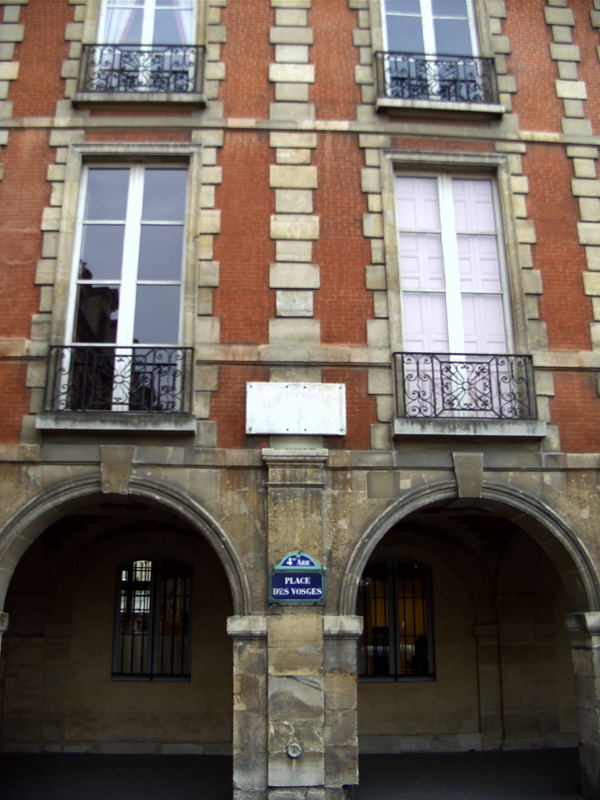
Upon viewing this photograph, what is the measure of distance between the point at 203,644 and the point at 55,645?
1.92 m

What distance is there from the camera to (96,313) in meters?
8.08

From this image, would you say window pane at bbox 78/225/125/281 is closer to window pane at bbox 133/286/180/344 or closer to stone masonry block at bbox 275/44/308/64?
window pane at bbox 133/286/180/344

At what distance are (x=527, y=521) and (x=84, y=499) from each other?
4.49 m

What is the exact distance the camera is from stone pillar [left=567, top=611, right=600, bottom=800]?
7074 mm

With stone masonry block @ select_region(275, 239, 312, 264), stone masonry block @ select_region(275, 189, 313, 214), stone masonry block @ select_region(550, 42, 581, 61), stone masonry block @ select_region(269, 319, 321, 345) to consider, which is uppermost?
stone masonry block @ select_region(550, 42, 581, 61)

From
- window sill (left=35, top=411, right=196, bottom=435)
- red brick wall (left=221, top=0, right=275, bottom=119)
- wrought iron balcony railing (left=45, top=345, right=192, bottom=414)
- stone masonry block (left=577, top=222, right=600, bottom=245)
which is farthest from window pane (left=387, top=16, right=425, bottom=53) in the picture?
window sill (left=35, top=411, right=196, bottom=435)

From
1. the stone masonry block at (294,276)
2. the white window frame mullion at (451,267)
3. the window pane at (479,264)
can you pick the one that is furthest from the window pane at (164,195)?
the window pane at (479,264)

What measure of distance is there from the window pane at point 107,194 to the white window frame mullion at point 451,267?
366 centimetres

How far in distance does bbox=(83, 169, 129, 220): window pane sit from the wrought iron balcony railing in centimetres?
172

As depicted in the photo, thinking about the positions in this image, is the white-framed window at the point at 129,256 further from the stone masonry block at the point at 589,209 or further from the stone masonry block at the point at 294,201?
the stone masonry block at the point at 589,209

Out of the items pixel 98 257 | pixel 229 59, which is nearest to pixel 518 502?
pixel 98 257

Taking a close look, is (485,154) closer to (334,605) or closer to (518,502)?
(518,502)

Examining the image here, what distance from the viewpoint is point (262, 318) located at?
25.8 feet

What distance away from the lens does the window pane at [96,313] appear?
26.2ft
